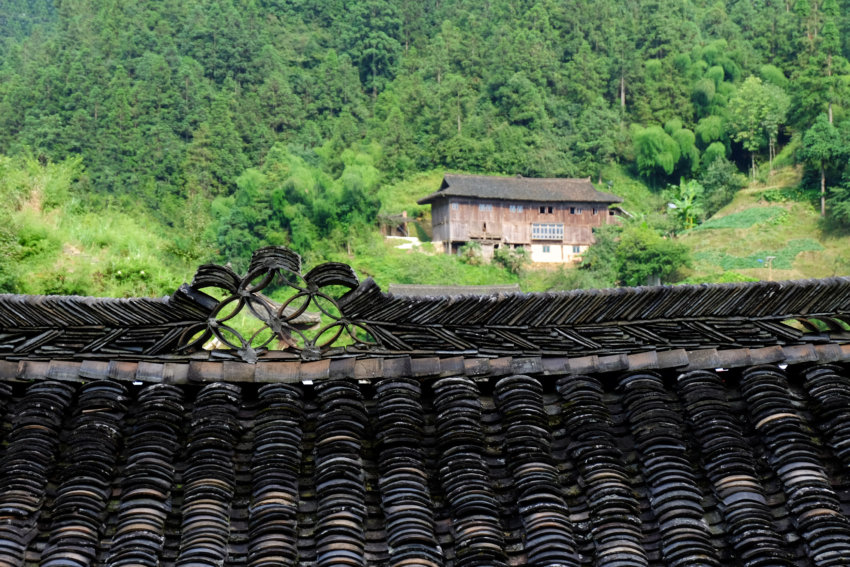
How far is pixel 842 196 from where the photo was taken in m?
48.5

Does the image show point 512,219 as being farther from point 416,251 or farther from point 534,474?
point 534,474

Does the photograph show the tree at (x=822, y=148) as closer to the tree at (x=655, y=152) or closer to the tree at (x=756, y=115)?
the tree at (x=756, y=115)

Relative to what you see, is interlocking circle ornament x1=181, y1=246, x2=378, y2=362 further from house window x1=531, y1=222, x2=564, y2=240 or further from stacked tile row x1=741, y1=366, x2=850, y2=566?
house window x1=531, y1=222, x2=564, y2=240

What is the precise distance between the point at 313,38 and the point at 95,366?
88737mm

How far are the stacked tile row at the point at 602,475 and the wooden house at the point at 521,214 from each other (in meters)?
48.0

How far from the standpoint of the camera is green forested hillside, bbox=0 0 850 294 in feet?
178

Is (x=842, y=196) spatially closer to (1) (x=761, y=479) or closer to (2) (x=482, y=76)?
(2) (x=482, y=76)

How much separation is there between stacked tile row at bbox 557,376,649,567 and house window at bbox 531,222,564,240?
5034 centimetres

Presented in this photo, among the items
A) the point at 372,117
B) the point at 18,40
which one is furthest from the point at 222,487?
the point at 18,40

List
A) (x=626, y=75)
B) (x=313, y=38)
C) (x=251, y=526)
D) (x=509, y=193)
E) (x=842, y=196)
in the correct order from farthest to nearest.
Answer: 1. (x=313, y=38)
2. (x=626, y=75)
3. (x=509, y=193)
4. (x=842, y=196)
5. (x=251, y=526)

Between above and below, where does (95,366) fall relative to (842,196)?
above

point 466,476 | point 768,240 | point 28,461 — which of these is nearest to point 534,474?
point 466,476

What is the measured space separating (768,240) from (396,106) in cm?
3463

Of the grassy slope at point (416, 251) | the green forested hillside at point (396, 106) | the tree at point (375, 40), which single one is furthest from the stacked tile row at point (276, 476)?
the tree at point (375, 40)
